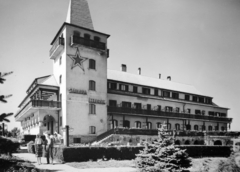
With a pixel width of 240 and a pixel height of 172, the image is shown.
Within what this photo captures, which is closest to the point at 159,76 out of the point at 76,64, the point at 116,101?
the point at 116,101

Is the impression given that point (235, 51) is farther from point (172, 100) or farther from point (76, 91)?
point (172, 100)

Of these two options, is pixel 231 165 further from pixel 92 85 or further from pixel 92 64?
pixel 92 64

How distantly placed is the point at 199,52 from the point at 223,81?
3376mm

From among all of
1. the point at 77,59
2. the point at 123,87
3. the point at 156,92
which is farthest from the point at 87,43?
the point at 156,92

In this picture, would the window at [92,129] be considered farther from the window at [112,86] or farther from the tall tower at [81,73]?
the window at [112,86]

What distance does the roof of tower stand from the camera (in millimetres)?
35531

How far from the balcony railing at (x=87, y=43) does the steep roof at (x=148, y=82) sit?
711 cm

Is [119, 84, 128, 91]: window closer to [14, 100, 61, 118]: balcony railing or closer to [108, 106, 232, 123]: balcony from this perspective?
[108, 106, 232, 123]: balcony

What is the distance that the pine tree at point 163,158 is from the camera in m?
11.7

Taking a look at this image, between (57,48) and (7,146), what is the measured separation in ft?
94.6

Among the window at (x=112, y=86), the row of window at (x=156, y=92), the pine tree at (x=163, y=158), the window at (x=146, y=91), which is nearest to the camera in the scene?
the pine tree at (x=163, y=158)

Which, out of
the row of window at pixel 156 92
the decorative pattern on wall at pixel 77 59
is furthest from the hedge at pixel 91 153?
the row of window at pixel 156 92

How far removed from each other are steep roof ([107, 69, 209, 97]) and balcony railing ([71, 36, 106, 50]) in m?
7.11

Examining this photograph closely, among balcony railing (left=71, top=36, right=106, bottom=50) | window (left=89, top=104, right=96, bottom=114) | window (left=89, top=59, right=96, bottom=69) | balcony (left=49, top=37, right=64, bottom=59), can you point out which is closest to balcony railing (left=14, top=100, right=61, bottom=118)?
window (left=89, top=104, right=96, bottom=114)
